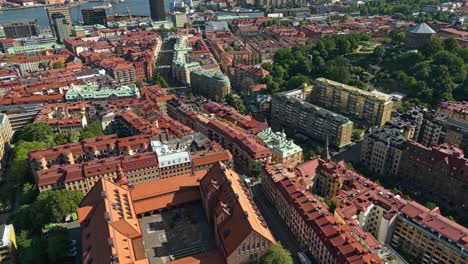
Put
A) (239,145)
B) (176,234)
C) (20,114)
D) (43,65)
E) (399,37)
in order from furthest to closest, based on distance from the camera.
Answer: (43,65) < (399,37) < (20,114) < (239,145) < (176,234)

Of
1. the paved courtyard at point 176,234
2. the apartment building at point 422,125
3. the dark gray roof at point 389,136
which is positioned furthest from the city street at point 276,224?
the apartment building at point 422,125

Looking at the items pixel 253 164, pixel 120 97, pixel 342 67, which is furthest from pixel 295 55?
pixel 253 164

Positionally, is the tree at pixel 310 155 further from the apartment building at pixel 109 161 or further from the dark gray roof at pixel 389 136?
the apartment building at pixel 109 161

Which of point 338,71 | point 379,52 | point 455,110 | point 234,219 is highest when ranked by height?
point 379,52

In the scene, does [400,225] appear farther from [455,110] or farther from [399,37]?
[399,37]

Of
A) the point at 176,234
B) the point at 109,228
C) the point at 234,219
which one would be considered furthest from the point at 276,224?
the point at 109,228

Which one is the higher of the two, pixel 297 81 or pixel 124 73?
pixel 124 73
